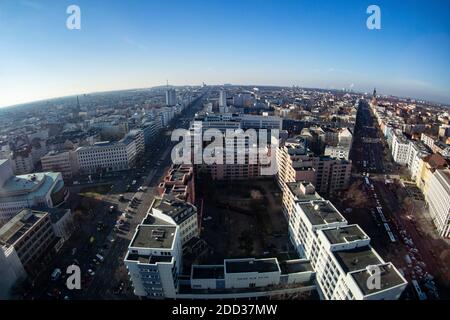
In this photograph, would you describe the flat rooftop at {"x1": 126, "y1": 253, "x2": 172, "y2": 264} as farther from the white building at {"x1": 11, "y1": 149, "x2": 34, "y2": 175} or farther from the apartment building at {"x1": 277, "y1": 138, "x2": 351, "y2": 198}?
the white building at {"x1": 11, "y1": 149, "x2": 34, "y2": 175}

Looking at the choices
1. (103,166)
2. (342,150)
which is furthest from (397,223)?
(103,166)

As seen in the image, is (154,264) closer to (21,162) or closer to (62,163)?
(62,163)

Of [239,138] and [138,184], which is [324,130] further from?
[138,184]

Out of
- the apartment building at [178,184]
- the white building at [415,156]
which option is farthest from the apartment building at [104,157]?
the white building at [415,156]

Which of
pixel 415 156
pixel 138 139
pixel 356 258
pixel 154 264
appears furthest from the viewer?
pixel 138 139

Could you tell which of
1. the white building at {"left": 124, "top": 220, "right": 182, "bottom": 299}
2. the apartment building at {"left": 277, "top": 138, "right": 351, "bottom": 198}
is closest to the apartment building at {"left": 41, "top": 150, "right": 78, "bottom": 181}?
the white building at {"left": 124, "top": 220, "right": 182, "bottom": 299}

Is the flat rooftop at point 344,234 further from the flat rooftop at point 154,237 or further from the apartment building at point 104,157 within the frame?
the apartment building at point 104,157

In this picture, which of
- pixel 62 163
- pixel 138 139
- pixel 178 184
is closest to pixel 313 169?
pixel 178 184
